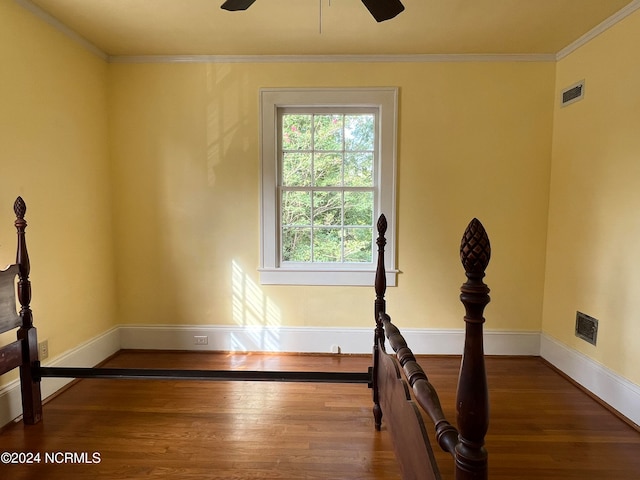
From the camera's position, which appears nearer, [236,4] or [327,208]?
[236,4]

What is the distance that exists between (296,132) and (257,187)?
2.04 ft

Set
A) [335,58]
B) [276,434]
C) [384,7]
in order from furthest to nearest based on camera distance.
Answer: [335,58]
[276,434]
[384,7]

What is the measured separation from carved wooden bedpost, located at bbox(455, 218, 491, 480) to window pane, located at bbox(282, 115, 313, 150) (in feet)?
8.47

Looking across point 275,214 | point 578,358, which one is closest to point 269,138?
point 275,214

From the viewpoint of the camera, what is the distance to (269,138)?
300cm

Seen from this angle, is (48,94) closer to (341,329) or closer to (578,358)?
(341,329)

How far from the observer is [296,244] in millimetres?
3193

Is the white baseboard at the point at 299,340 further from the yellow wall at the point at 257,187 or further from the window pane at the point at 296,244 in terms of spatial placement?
the window pane at the point at 296,244

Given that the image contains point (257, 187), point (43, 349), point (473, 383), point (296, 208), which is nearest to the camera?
point (473, 383)

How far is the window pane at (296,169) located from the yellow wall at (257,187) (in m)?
0.28

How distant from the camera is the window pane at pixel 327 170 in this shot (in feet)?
10.2

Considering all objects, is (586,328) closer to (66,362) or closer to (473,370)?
(473,370)

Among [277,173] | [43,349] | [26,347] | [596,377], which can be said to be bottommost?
[596,377]

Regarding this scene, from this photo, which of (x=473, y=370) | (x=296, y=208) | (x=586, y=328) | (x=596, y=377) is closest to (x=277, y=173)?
(x=296, y=208)
